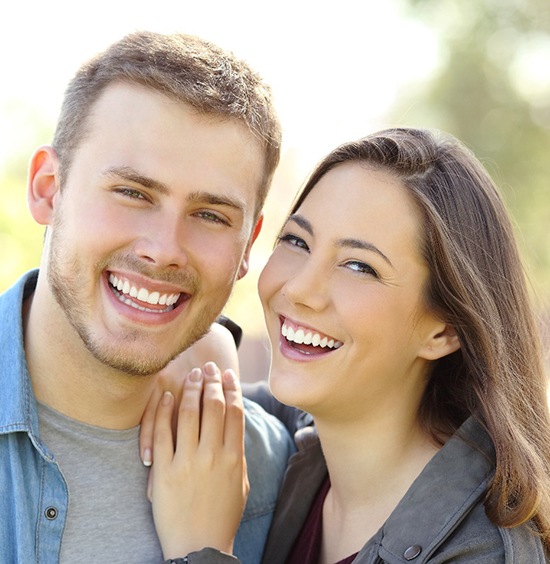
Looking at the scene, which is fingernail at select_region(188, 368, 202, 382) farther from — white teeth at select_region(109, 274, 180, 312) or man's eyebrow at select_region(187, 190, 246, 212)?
man's eyebrow at select_region(187, 190, 246, 212)

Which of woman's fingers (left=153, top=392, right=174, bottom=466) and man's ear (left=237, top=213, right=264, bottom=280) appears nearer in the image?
woman's fingers (left=153, top=392, right=174, bottom=466)

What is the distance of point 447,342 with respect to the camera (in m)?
2.70

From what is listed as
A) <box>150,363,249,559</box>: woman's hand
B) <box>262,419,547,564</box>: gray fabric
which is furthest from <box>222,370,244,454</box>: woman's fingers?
<box>262,419,547,564</box>: gray fabric

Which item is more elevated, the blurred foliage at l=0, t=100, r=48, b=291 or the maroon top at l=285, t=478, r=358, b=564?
the maroon top at l=285, t=478, r=358, b=564

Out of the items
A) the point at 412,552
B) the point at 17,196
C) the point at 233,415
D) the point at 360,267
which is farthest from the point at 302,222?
the point at 17,196

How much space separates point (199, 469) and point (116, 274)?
0.63 m

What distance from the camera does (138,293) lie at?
2.48 meters

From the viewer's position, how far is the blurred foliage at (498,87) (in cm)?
1593

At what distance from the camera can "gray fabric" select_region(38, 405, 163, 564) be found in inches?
95.5

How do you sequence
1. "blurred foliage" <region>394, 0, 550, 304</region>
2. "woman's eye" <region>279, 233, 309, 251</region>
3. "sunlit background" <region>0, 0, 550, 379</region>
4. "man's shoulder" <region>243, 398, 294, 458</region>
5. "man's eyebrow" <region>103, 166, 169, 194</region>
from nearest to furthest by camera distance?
1. "man's eyebrow" <region>103, 166, 169, 194</region>
2. "woman's eye" <region>279, 233, 309, 251</region>
3. "man's shoulder" <region>243, 398, 294, 458</region>
4. "sunlit background" <region>0, 0, 550, 379</region>
5. "blurred foliage" <region>394, 0, 550, 304</region>

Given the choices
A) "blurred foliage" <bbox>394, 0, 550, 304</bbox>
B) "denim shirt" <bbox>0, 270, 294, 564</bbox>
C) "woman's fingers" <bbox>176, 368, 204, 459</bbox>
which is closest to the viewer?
"denim shirt" <bbox>0, 270, 294, 564</bbox>

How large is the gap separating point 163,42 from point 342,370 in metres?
1.09

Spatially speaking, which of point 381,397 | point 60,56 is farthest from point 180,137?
point 60,56

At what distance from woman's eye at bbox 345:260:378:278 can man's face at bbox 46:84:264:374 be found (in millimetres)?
367
